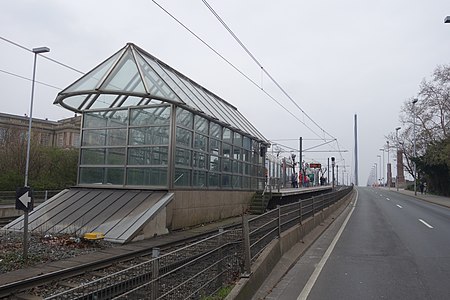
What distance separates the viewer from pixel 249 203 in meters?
23.4

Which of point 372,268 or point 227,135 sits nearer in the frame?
point 372,268

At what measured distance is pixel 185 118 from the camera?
16.3 metres

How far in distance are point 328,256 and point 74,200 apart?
10211 mm

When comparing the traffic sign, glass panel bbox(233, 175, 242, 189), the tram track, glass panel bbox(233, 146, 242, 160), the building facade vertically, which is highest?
the building facade

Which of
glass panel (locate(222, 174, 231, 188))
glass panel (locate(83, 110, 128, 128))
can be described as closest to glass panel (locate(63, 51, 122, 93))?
glass panel (locate(83, 110, 128, 128))

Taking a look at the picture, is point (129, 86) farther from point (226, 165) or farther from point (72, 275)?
point (72, 275)

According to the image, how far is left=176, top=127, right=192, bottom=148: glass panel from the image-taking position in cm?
1556

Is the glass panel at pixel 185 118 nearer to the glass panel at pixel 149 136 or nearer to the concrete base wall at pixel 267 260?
the glass panel at pixel 149 136

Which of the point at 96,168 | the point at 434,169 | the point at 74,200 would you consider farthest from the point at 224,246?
the point at 434,169

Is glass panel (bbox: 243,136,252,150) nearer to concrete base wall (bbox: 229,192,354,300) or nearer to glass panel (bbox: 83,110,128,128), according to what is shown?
glass panel (bbox: 83,110,128,128)

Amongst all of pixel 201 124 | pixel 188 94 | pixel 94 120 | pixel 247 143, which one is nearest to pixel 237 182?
pixel 247 143

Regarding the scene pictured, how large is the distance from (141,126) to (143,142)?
658mm

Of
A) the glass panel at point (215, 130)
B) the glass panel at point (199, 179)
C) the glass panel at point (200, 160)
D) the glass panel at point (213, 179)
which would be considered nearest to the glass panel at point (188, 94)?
the glass panel at point (215, 130)

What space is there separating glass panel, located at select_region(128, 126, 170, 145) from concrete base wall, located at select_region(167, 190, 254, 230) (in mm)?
2232
